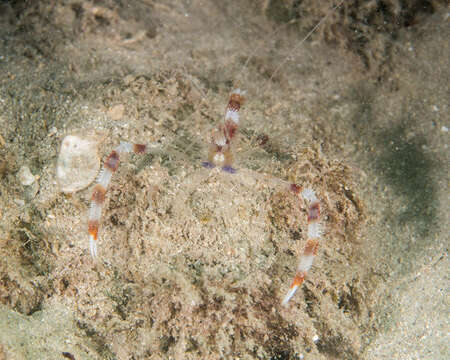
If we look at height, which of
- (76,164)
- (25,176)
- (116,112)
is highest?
(116,112)

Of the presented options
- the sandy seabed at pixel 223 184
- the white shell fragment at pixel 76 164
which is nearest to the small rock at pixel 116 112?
the sandy seabed at pixel 223 184

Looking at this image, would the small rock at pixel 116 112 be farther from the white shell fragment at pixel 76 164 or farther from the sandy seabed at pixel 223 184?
the white shell fragment at pixel 76 164

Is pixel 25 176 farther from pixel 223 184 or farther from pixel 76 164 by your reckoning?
pixel 223 184

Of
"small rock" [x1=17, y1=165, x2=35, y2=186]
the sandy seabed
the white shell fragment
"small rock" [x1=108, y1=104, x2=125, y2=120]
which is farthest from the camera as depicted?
"small rock" [x1=108, y1=104, x2=125, y2=120]

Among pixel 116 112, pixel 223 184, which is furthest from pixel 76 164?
pixel 223 184

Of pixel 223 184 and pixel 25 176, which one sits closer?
pixel 223 184

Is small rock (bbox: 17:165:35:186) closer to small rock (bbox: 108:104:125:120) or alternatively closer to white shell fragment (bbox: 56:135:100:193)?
white shell fragment (bbox: 56:135:100:193)

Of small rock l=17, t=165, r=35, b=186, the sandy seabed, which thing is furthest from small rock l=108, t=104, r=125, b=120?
small rock l=17, t=165, r=35, b=186
